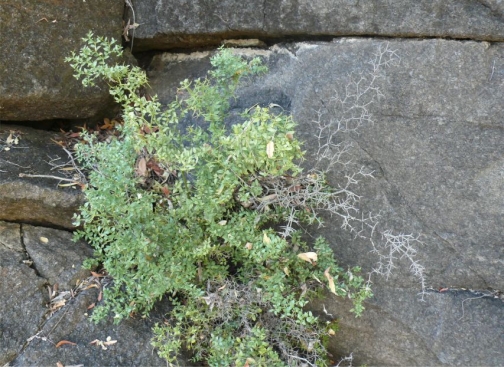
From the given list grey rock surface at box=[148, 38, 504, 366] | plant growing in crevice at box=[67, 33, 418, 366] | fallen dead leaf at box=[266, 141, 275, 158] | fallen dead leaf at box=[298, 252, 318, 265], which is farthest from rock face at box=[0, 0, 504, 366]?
fallen dead leaf at box=[266, 141, 275, 158]

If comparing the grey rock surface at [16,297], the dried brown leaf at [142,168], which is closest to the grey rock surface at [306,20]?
the dried brown leaf at [142,168]

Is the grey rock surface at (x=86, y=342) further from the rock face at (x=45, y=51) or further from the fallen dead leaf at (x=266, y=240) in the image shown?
the rock face at (x=45, y=51)

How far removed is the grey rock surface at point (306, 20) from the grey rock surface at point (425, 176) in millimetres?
72

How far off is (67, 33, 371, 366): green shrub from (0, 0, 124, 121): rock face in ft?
1.26

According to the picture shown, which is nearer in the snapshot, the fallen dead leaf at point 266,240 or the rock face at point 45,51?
the fallen dead leaf at point 266,240

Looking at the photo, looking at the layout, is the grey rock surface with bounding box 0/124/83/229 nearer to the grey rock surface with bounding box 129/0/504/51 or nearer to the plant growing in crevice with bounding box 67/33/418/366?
the plant growing in crevice with bounding box 67/33/418/366

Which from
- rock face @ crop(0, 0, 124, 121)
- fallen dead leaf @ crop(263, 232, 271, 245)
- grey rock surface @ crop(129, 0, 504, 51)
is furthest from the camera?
rock face @ crop(0, 0, 124, 121)

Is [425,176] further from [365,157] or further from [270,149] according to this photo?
[270,149]

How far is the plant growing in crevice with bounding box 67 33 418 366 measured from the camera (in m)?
2.78

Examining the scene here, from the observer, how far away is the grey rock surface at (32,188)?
318 centimetres

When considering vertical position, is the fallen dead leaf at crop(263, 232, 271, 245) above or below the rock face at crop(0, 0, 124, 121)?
below

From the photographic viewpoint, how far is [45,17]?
125 inches

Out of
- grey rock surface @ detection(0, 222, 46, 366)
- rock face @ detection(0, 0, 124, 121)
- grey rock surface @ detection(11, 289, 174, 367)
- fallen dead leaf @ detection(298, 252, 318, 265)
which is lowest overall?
grey rock surface @ detection(11, 289, 174, 367)

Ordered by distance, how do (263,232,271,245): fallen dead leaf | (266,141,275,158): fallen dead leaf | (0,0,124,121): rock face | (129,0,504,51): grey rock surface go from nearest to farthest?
(266,141,275,158): fallen dead leaf → (263,232,271,245): fallen dead leaf → (129,0,504,51): grey rock surface → (0,0,124,121): rock face
